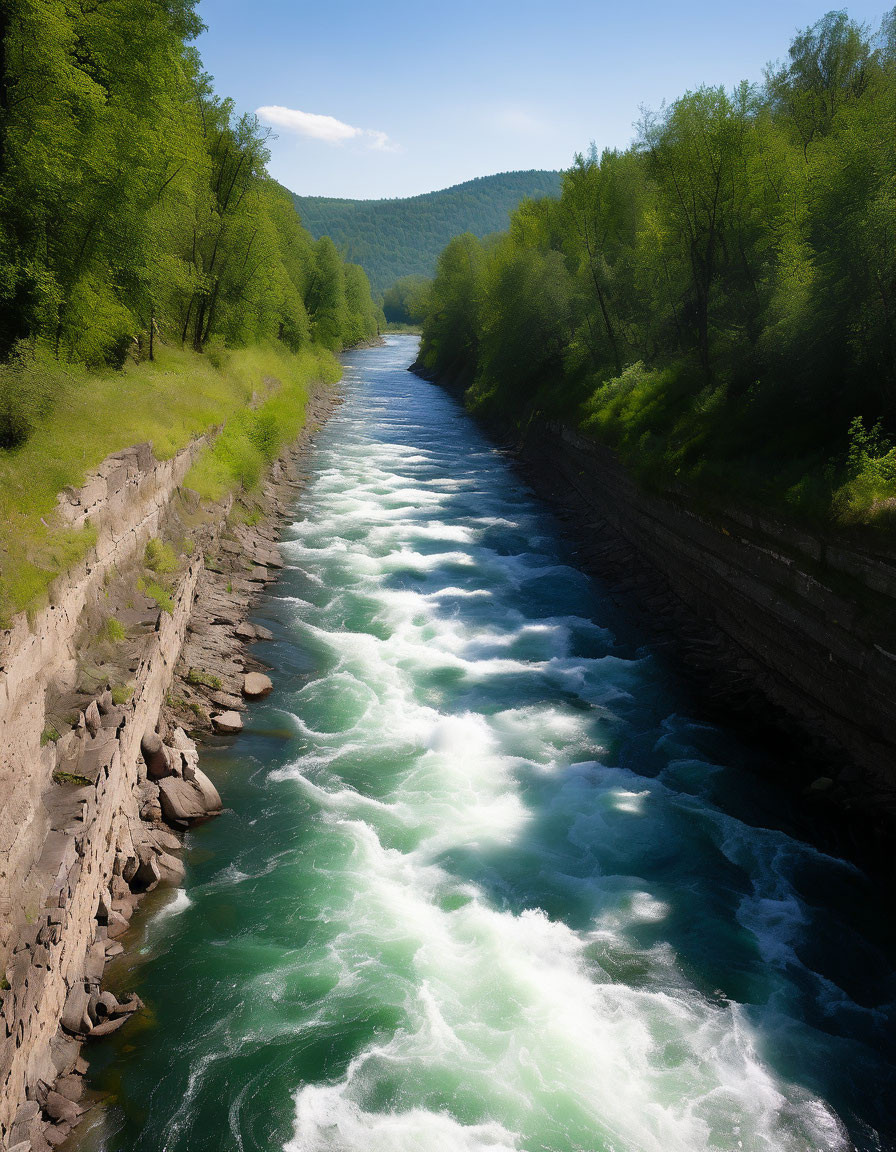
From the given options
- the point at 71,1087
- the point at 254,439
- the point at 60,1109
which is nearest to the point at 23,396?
the point at 71,1087

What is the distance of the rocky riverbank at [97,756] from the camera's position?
304 inches

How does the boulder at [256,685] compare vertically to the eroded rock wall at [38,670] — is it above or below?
below

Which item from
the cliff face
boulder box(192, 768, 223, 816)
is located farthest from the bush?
the cliff face

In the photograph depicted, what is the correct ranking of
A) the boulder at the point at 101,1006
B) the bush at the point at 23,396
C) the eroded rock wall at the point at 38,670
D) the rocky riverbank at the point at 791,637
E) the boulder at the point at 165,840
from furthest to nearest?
the rocky riverbank at the point at 791,637
the bush at the point at 23,396
the boulder at the point at 165,840
the boulder at the point at 101,1006
the eroded rock wall at the point at 38,670

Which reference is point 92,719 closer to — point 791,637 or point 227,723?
point 227,723

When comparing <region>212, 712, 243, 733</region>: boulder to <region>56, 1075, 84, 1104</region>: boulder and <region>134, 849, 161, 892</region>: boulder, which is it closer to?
<region>134, 849, 161, 892</region>: boulder

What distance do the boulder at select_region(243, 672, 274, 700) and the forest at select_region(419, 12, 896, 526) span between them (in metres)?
11.4

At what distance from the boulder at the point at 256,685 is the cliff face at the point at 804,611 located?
1029 cm

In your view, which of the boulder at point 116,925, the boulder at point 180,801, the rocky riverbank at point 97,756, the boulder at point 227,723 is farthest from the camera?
the boulder at point 227,723

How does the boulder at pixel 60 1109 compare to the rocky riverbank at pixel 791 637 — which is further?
the rocky riverbank at pixel 791 637

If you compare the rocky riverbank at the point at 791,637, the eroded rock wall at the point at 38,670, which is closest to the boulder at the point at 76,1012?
the eroded rock wall at the point at 38,670

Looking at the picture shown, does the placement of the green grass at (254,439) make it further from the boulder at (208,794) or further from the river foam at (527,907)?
the boulder at (208,794)

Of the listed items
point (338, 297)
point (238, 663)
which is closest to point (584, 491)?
point (238, 663)

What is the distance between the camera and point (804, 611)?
15.4m
